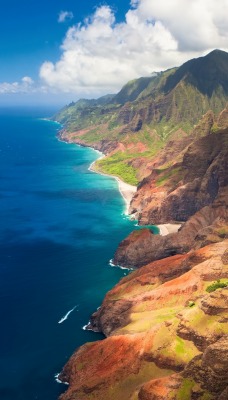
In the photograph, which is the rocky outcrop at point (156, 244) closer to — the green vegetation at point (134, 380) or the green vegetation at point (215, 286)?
the green vegetation at point (215, 286)

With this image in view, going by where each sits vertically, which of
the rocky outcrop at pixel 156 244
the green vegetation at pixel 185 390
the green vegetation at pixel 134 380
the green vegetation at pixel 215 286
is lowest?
the green vegetation at pixel 134 380

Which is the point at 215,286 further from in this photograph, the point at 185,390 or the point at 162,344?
the point at 185,390

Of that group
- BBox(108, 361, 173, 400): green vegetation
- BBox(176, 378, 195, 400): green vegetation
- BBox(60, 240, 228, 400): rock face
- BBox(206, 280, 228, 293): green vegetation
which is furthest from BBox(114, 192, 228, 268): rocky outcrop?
BBox(176, 378, 195, 400): green vegetation

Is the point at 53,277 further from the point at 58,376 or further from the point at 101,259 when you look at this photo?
the point at 58,376

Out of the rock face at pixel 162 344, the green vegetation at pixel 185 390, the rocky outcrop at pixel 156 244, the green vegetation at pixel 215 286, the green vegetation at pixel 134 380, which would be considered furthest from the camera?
the rocky outcrop at pixel 156 244

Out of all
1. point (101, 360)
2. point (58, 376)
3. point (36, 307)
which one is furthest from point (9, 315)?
point (101, 360)

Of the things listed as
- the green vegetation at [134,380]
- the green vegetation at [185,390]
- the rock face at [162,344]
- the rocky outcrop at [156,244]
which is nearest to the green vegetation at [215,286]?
the rock face at [162,344]

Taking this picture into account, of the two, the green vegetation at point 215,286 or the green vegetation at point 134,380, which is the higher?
the green vegetation at point 215,286

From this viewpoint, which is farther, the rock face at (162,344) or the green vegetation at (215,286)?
the green vegetation at (215,286)

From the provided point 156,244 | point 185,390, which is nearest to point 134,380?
point 185,390
